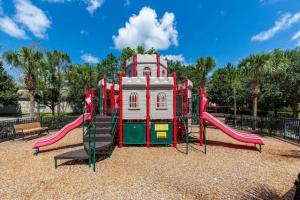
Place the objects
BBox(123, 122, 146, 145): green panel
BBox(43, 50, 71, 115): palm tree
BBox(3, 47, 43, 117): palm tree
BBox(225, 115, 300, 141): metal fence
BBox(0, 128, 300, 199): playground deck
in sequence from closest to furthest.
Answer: BBox(0, 128, 300, 199): playground deck
BBox(123, 122, 146, 145): green panel
BBox(225, 115, 300, 141): metal fence
BBox(3, 47, 43, 117): palm tree
BBox(43, 50, 71, 115): palm tree

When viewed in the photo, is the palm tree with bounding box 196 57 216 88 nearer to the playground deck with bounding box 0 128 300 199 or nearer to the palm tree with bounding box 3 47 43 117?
the playground deck with bounding box 0 128 300 199

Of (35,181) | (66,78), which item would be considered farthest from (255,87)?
(66,78)

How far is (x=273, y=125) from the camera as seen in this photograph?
14516 millimetres

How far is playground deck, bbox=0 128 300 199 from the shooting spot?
206 inches

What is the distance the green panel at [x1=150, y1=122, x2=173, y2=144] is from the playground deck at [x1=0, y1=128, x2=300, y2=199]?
109 cm

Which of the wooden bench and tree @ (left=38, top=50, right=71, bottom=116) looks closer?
the wooden bench

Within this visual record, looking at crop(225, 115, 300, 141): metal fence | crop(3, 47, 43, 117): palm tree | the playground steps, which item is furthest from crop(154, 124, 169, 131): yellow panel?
crop(3, 47, 43, 117): palm tree

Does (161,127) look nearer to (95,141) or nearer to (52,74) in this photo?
(95,141)

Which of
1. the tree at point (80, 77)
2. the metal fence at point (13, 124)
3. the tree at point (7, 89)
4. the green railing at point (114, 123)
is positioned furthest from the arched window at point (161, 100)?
the tree at point (7, 89)

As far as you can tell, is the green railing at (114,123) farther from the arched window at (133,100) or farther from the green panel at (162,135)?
the green panel at (162,135)

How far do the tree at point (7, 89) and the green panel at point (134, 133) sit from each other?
1305 inches

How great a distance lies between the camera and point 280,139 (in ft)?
42.4

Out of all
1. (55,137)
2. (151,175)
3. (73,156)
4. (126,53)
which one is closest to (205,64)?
(126,53)

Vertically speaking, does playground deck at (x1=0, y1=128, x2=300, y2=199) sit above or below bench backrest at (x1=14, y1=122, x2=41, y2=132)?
below
